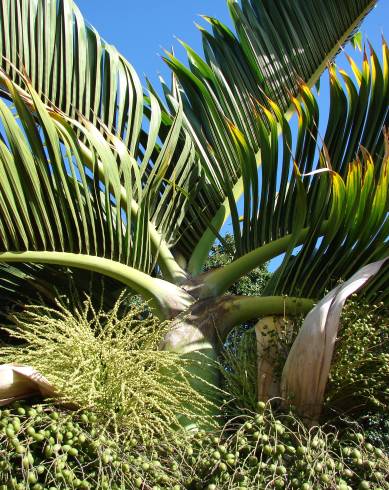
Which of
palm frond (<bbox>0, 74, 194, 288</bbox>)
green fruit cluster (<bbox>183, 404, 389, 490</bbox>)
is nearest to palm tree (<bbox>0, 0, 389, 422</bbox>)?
palm frond (<bbox>0, 74, 194, 288</bbox>)

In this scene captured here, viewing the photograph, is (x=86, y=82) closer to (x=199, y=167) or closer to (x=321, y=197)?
(x=199, y=167)

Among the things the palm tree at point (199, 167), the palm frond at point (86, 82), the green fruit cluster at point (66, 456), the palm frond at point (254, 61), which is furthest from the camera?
the palm frond at point (254, 61)

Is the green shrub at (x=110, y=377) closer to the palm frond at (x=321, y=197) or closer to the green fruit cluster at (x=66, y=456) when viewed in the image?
the green fruit cluster at (x=66, y=456)

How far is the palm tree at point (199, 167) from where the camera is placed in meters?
2.83

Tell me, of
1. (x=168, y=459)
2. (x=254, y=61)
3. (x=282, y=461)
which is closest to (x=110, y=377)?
(x=168, y=459)

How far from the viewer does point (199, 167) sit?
13.0 feet

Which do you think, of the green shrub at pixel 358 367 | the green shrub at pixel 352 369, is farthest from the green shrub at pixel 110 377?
the green shrub at pixel 358 367

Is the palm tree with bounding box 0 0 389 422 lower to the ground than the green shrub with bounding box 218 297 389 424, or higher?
higher

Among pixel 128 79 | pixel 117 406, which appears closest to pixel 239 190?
pixel 128 79

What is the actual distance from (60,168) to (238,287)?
442 centimetres

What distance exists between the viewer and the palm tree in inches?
111

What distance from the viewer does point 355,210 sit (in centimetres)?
283

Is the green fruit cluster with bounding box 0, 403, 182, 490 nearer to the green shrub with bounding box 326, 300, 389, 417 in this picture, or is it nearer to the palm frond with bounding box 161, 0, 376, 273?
the green shrub with bounding box 326, 300, 389, 417

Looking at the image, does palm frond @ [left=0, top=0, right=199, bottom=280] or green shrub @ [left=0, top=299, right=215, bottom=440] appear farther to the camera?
palm frond @ [left=0, top=0, right=199, bottom=280]
